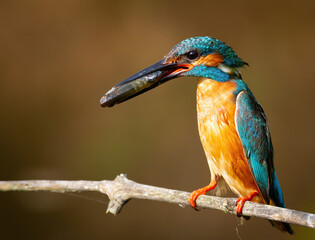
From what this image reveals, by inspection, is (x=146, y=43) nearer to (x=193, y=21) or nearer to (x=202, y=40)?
(x=193, y=21)

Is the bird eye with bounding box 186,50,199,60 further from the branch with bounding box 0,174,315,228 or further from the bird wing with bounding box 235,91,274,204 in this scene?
the branch with bounding box 0,174,315,228

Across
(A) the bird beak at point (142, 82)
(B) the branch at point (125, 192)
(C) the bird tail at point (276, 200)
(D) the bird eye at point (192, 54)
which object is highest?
(D) the bird eye at point (192, 54)

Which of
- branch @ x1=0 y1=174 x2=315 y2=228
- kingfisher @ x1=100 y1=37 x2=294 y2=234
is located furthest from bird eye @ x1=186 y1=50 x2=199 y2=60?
branch @ x1=0 y1=174 x2=315 y2=228

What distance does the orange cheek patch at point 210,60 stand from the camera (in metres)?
1.67

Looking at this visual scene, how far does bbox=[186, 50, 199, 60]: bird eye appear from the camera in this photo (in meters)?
1.67

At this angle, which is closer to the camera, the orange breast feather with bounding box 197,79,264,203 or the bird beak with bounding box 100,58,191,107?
the bird beak with bounding box 100,58,191,107

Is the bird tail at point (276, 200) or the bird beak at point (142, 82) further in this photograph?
the bird tail at point (276, 200)

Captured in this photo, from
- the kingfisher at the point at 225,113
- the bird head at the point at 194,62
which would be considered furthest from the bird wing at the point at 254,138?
the bird head at the point at 194,62

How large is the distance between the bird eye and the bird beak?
0.03m

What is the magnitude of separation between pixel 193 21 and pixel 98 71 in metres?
0.71

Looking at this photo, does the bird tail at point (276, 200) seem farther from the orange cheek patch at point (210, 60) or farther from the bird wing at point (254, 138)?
the orange cheek patch at point (210, 60)

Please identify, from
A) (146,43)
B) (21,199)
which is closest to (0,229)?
(21,199)

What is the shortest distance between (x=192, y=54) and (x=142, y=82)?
206mm

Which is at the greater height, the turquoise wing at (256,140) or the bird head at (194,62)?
the bird head at (194,62)
